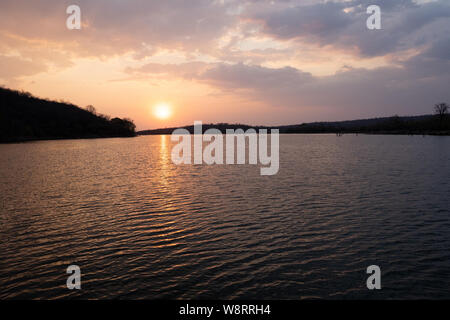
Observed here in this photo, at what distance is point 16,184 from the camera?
36844 millimetres

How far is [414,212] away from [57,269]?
979 inches

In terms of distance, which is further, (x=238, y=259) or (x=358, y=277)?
(x=238, y=259)

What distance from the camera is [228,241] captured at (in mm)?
17578

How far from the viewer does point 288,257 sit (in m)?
15.2

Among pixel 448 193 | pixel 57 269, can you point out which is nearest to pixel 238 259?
pixel 57 269

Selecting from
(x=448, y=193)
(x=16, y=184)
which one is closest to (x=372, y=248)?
(x=448, y=193)

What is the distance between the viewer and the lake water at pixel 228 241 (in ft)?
41.0

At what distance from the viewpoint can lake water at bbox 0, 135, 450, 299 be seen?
12.5 metres
